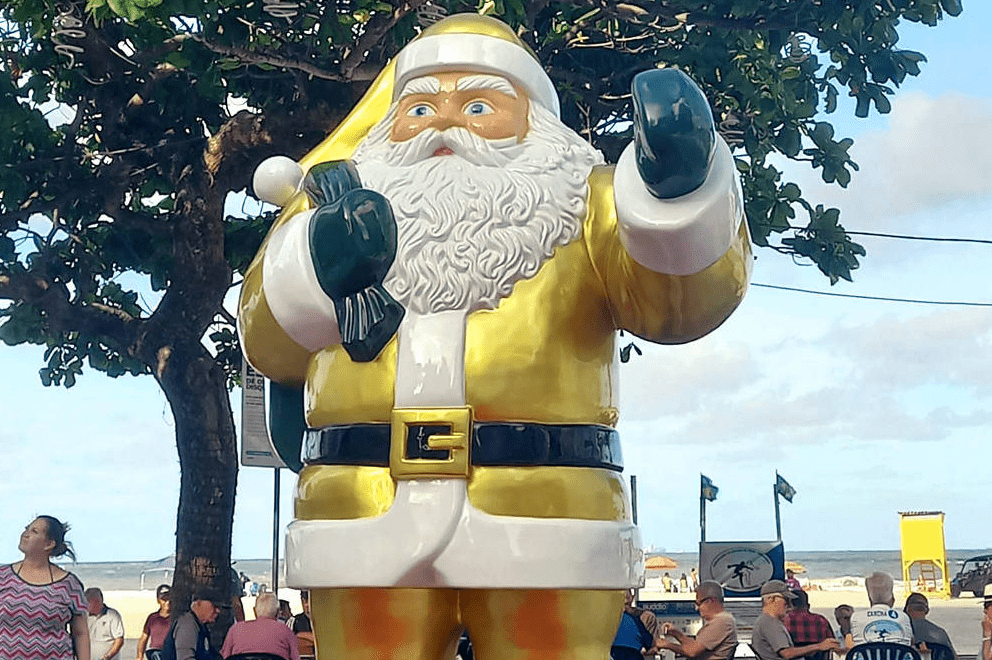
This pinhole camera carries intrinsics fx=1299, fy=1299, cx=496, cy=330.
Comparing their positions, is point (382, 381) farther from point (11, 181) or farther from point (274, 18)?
point (11, 181)

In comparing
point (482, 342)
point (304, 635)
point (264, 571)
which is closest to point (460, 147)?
point (482, 342)

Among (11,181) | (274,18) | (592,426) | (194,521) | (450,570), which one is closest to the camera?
(450,570)

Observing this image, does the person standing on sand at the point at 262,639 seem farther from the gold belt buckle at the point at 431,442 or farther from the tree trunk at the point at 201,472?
the gold belt buckle at the point at 431,442

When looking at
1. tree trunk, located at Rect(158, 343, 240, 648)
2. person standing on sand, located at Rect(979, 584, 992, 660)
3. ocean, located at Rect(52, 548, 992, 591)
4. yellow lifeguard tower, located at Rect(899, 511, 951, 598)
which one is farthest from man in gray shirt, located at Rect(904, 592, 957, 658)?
ocean, located at Rect(52, 548, 992, 591)

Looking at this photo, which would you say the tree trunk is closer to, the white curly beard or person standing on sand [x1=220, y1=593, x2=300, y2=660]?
person standing on sand [x1=220, y1=593, x2=300, y2=660]

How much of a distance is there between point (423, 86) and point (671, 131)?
0.88 meters

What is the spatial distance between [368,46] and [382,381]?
3.39 meters

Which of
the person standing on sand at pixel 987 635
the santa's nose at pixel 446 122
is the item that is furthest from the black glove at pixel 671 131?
the person standing on sand at pixel 987 635

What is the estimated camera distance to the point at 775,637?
285 inches

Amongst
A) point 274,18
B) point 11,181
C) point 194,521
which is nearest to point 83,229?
point 11,181

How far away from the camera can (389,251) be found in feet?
10.5

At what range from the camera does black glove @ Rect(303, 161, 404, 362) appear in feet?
10.4

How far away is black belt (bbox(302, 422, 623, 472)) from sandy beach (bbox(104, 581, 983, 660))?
2.26 m

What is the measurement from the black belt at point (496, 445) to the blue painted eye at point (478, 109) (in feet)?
2.80
